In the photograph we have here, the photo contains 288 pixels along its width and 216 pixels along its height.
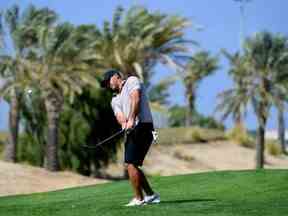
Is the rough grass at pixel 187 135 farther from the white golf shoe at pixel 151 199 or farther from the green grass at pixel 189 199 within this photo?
the white golf shoe at pixel 151 199

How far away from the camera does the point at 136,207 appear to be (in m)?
11.0

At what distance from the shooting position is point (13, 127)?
41.0 meters

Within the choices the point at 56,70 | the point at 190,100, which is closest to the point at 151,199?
the point at 56,70

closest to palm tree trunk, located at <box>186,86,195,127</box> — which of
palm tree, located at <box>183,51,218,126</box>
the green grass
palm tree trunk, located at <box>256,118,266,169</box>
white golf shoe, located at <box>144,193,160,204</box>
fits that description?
palm tree, located at <box>183,51,218,126</box>

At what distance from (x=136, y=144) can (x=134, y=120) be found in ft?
1.09

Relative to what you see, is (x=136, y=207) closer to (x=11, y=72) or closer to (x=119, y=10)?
(x=11, y=72)

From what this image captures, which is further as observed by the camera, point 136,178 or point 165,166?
point 165,166

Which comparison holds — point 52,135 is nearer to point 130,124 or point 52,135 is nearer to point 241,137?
point 241,137

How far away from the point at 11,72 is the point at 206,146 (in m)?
→ 26.1

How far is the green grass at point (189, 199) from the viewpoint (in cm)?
1059

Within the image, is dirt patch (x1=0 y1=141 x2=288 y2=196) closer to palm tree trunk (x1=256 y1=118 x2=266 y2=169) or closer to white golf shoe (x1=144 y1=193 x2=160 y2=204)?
palm tree trunk (x1=256 y1=118 x2=266 y2=169)

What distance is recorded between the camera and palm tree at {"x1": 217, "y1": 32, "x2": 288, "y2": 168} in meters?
49.8

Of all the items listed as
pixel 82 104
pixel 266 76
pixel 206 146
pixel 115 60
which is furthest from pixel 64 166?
pixel 206 146

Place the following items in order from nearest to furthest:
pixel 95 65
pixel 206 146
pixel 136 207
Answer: pixel 136 207, pixel 95 65, pixel 206 146
